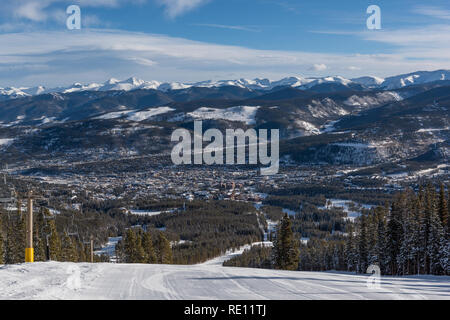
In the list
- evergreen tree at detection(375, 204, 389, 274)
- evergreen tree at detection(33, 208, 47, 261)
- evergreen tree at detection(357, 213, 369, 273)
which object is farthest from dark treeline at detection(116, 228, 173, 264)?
evergreen tree at detection(375, 204, 389, 274)

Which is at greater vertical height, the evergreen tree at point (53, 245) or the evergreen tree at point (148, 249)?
the evergreen tree at point (53, 245)

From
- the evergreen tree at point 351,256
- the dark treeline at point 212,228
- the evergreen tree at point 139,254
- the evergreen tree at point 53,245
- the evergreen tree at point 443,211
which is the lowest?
the dark treeline at point 212,228

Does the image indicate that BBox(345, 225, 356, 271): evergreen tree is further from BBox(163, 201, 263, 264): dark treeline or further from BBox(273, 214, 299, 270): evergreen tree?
BBox(163, 201, 263, 264): dark treeline

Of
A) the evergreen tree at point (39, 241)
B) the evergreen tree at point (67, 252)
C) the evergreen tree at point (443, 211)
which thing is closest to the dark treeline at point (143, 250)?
the evergreen tree at point (67, 252)

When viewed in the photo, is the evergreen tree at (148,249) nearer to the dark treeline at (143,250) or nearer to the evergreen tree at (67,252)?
the dark treeline at (143,250)

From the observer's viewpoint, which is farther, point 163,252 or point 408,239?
point 163,252

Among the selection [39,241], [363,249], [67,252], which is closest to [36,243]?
[39,241]

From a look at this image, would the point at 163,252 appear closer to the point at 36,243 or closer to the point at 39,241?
the point at 39,241

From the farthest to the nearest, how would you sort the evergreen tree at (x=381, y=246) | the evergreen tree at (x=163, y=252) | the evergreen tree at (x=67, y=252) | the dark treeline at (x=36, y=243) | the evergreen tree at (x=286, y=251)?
the evergreen tree at (x=163, y=252), the evergreen tree at (x=67, y=252), the dark treeline at (x=36, y=243), the evergreen tree at (x=381, y=246), the evergreen tree at (x=286, y=251)
